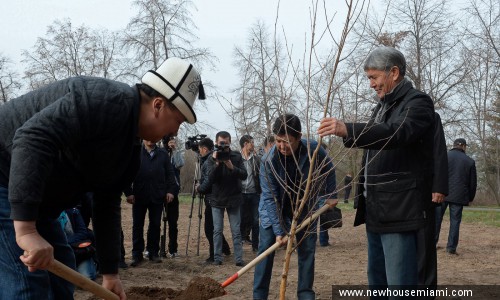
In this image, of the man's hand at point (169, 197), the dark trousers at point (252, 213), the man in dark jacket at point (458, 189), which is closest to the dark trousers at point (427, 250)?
the man's hand at point (169, 197)

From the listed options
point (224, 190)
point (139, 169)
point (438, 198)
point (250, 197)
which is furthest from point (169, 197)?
point (139, 169)

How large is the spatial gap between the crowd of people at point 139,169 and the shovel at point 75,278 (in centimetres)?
11

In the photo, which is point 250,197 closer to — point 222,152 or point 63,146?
point 222,152

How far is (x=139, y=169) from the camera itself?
3.98 metres

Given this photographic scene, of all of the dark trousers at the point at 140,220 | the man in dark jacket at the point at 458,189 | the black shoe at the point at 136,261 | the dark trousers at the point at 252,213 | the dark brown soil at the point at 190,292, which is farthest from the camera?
the dark trousers at the point at 252,213

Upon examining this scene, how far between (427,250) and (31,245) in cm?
284

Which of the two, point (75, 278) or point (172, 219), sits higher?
point (75, 278)

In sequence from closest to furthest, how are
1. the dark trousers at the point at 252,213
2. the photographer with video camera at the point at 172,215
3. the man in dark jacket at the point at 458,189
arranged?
the photographer with video camera at the point at 172,215 → the man in dark jacket at the point at 458,189 → the dark trousers at the point at 252,213

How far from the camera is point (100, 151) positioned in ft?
9.22

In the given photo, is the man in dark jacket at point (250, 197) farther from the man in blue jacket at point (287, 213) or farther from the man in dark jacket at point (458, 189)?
the man in blue jacket at point (287, 213)

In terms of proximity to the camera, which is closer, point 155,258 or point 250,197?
point 155,258

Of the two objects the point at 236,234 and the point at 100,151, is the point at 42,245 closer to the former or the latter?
the point at 100,151

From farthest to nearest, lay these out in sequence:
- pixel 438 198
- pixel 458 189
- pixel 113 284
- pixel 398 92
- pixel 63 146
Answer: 1. pixel 458 189
2. pixel 438 198
3. pixel 398 92
4. pixel 113 284
5. pixel 63 146

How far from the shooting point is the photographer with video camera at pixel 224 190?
8.49 metres
